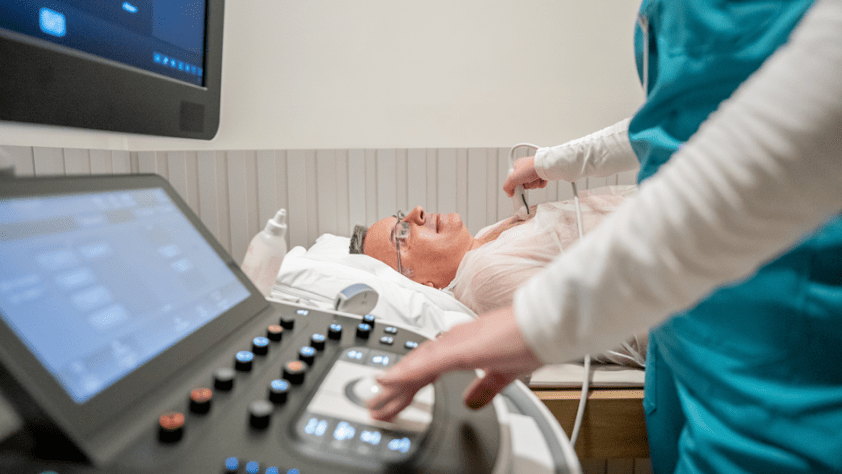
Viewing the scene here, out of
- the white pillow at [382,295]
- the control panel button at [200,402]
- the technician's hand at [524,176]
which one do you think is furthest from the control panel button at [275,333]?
the technician's hand at [524,176]

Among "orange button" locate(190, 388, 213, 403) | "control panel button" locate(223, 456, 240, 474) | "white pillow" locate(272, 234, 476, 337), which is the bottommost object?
"white pillow" locate(272, 234, 476, 337)

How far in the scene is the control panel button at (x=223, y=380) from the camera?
1.01 feet

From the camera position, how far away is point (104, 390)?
0.83 feet

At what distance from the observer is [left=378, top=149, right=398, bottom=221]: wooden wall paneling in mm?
1687

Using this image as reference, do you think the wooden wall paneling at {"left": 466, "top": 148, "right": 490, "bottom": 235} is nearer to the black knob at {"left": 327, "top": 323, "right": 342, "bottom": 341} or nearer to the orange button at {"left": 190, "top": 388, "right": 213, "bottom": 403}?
the black knob at {"left": 327, "top": 323, "right": 342, "bottom": 341}

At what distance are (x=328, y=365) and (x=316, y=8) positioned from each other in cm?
165

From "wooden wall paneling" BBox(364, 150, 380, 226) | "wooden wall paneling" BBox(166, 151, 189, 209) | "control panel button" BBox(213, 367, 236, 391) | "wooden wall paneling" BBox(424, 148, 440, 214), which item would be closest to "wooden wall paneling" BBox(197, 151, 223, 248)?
"wooden wall paneling" BBox(166, 151, 189, 209)

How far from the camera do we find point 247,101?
159cm

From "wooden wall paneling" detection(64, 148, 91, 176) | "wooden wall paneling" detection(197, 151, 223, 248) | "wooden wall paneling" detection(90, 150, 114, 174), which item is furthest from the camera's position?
"wooden wall paneling" detection(197, 151, 223, 248)

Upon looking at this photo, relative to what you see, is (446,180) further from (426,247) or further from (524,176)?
(524,176)

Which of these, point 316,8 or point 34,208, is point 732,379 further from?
point 316,8

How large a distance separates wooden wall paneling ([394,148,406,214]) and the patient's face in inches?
11.9

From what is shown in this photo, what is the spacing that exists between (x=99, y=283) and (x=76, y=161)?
35.4 inches

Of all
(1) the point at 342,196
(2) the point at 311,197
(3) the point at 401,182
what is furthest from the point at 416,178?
(2) the point at 311,197
